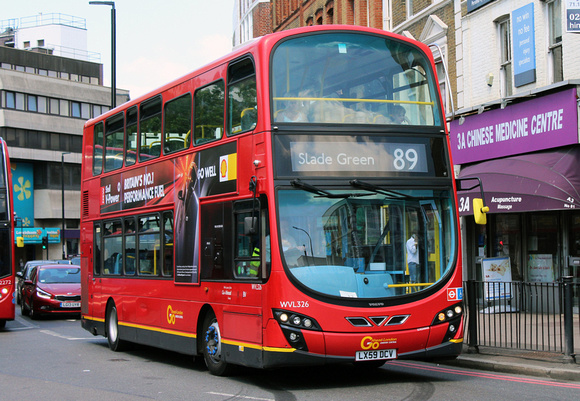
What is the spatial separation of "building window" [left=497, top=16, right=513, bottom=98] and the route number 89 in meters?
10.7

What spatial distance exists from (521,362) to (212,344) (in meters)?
4.22

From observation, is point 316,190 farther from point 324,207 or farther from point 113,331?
point 113,331

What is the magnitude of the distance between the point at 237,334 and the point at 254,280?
2.63ft

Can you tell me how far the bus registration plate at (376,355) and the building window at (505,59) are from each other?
11.9 metres

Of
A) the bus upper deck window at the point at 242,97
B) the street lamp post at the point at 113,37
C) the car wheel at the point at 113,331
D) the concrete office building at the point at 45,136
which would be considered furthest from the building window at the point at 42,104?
the bus upper deck window at the point at 242,97

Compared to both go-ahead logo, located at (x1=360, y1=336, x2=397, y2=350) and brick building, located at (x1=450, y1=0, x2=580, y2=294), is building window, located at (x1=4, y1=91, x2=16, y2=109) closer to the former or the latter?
brick building, located at (x1=450, y1=0, x2=580, y2=294)

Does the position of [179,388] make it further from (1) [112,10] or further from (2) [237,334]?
(1) [112,10]

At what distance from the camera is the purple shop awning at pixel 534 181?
650 inches

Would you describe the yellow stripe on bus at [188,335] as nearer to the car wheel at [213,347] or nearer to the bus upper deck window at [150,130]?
the car wheel at [213,347]

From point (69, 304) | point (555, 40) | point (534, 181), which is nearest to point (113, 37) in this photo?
point (69, 304)

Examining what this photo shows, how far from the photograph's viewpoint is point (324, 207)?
961 cm

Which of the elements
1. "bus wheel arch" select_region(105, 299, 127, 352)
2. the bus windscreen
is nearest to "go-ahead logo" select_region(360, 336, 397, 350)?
the bus windscreen

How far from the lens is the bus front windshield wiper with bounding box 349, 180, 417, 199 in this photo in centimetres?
967

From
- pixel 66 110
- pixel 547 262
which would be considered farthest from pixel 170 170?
pixel 66 110
